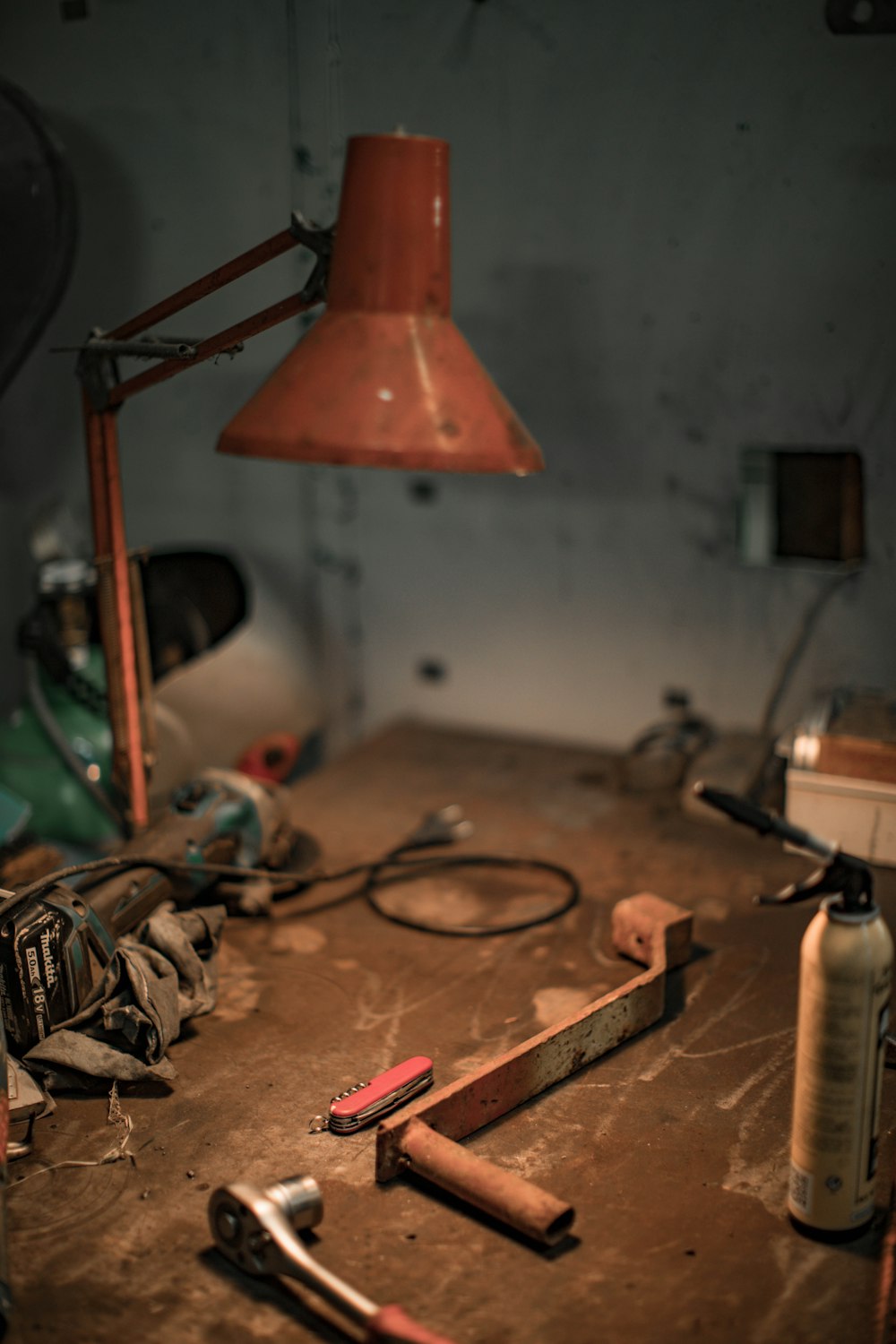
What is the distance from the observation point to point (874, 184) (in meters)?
1.78

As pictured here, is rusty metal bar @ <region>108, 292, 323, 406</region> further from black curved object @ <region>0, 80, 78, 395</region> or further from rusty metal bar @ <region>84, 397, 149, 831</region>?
black curved object @ <region>0, 80, 78, 395</region>

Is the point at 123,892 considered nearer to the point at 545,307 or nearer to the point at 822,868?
the point at 822,868

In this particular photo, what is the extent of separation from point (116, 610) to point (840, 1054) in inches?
37.8

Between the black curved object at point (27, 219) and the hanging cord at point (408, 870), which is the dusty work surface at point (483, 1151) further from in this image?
the black curved object at point (27, 219)

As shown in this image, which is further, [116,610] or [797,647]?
[797,647]

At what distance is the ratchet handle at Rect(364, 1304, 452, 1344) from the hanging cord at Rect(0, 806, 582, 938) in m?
0.60

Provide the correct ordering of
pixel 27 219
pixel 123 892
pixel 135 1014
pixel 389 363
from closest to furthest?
pixel 389 363 → pixel 135 1014 → pixel 123 892 → pixel 27 219

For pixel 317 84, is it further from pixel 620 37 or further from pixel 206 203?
pixel 620 37

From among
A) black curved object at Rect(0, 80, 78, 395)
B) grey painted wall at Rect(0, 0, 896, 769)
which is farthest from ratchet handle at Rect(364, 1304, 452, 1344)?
black curved object at Rect(0, 80, 78, 395)

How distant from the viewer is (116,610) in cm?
149

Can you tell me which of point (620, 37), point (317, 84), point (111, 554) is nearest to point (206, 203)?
point (317, 84)

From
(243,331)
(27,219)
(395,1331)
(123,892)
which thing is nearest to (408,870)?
(123,892)

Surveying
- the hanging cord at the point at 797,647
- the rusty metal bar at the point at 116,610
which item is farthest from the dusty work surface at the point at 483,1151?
the hanging cord at the point at 797,647

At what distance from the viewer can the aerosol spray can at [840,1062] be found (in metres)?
0.94
